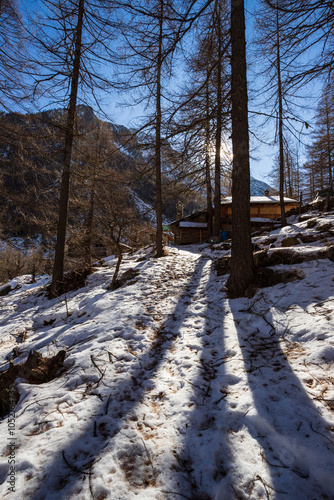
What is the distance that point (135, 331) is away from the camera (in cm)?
358

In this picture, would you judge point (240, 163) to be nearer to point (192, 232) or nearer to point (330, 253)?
point (330, 253)

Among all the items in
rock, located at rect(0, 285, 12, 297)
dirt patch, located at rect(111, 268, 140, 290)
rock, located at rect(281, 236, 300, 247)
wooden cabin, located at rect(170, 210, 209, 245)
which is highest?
wooden cabin, located at rect(170, 210, 209, 245)

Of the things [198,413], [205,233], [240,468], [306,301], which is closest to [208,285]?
[306,301]

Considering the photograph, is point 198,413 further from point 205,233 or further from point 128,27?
point 205,233

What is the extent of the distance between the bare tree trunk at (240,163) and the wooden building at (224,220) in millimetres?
14799

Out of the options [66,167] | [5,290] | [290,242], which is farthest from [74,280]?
[290,242]

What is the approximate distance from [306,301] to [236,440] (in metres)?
2.71

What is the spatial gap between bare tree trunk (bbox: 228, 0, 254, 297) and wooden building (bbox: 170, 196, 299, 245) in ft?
48.6

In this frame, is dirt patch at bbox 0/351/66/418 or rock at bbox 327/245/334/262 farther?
rock at bbox 327/245/334/262

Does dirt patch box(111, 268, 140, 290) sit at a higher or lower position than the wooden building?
lower

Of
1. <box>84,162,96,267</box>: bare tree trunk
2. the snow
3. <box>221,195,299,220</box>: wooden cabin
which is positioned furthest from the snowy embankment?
<box>221,195,299,220</box>: wooden cabin

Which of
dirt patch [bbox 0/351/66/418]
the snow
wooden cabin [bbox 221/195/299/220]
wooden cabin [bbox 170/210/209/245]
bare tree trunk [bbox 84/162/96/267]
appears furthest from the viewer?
wooden cabin [bbox 221/195/299/220]

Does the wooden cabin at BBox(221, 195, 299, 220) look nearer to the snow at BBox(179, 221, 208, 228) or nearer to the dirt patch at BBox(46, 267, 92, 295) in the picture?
the snow at BBox(179, 221, 208, 228)

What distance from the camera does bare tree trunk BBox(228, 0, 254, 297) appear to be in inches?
179
